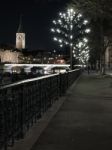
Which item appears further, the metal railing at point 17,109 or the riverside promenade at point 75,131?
the riverside promenade at point 75,131

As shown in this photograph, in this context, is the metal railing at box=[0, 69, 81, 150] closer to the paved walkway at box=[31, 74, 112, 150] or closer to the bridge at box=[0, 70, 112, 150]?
the bridge at box=[0, 70, 112, 150]

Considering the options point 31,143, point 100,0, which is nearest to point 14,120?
point 31,143

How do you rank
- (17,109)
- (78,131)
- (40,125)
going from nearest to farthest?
(17,109)
(78,131)
(40,125)

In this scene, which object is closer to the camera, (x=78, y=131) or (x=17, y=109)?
(x=17, y=109)

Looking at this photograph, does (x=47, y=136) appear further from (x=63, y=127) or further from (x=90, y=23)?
(x=90, y=23)

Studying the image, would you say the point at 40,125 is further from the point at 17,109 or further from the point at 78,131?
the point at 17,109

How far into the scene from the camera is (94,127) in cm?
1101

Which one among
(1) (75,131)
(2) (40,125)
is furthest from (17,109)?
(2) (40,125)

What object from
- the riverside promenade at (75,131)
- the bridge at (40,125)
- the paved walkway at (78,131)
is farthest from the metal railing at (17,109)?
the paved walkway at (78,131)

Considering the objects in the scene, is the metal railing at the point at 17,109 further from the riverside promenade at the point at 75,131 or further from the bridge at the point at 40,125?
the riverside promenade at the point at 75,131

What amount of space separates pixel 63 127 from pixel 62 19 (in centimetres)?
4364

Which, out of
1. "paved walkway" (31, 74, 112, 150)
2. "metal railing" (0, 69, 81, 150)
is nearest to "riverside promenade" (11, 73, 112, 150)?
"paved walkway" (31, 74, 112, 150)

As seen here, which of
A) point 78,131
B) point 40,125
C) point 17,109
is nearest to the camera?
point 17,109

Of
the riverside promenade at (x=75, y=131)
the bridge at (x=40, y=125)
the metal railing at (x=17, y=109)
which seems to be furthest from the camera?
the riverside promenade at (x=75, y=131)
